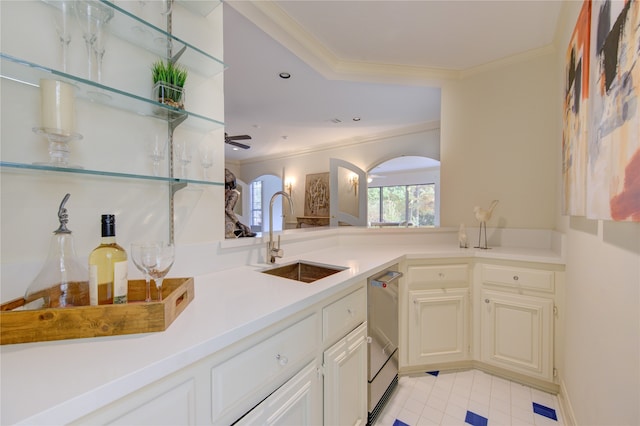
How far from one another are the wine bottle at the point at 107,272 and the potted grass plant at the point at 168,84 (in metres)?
0.60

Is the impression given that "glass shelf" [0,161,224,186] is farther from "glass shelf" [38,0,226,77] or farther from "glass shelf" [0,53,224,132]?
"glass shelf" [38,0,226,77]

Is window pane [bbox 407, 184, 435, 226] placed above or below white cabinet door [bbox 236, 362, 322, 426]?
above

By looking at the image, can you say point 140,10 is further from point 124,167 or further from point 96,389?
point 96,389

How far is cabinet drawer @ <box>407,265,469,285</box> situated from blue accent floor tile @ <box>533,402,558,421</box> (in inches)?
30.8

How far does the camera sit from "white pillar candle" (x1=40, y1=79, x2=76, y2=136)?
2.61ft

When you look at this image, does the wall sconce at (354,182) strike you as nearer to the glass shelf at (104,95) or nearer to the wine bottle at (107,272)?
the glass shelf at (104,95)

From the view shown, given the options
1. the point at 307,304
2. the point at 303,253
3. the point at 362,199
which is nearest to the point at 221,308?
the point at 307,304

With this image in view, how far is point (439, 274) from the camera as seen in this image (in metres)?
1.88

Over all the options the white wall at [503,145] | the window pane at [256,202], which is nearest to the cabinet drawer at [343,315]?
the white wall at [503,145]

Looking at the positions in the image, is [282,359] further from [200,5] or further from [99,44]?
[200,5]

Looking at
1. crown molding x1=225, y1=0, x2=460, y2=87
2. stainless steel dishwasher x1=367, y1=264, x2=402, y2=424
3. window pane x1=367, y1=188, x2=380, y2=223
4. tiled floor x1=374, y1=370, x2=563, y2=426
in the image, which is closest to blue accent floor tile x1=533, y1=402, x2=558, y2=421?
tiled floor x1=374, y1=370, x2=563, y2=426

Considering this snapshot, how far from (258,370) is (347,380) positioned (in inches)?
23.7

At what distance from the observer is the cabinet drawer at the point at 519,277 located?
5.57ft

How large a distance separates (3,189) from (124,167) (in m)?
0.33
